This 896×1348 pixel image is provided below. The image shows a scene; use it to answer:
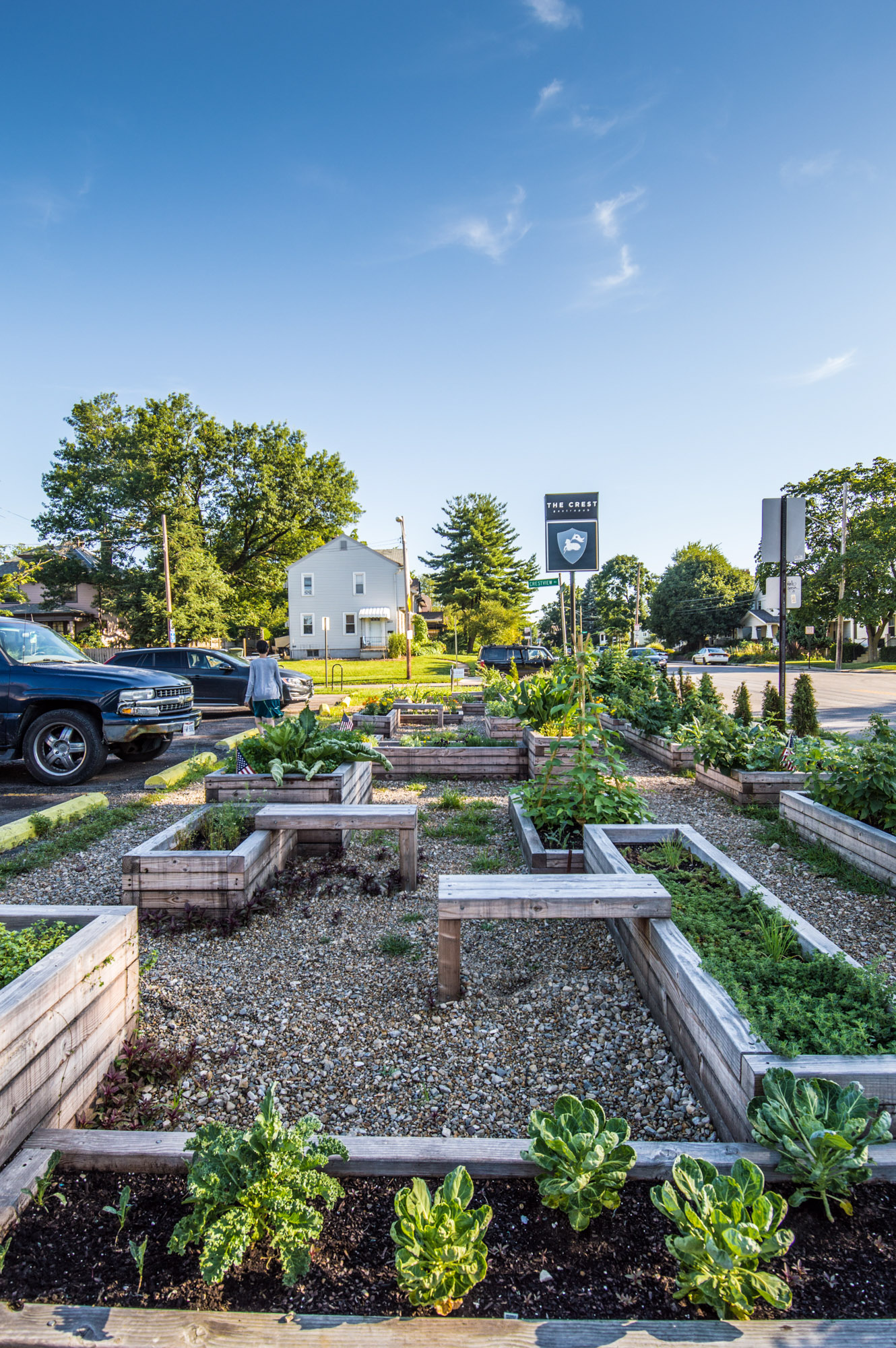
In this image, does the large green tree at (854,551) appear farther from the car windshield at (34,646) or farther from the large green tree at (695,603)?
the car windshield at (34,646)

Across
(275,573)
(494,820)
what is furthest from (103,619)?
(494,820)

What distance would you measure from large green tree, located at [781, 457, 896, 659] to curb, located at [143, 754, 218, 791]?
3357 centimetres

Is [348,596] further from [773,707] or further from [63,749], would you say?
[773,707]

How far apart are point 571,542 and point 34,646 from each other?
22.1 ft

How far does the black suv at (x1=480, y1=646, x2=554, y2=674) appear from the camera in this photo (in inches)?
985

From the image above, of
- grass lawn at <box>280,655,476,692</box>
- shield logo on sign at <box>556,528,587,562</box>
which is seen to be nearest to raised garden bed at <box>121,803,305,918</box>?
shield logo on sign at <box>556,528,587,562</box>

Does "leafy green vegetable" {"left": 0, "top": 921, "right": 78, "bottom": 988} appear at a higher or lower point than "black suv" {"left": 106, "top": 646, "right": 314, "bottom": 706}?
lower

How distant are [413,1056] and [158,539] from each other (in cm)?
3482

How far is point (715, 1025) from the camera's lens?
2164 millimetres

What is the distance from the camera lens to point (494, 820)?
596 cm

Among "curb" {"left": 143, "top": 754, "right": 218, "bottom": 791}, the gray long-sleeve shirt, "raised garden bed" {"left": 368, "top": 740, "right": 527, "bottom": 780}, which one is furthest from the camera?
the gray long-sleeve shirt

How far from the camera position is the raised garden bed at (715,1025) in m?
1.90

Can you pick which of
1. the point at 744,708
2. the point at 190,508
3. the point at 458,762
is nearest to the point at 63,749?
the point at 458,762

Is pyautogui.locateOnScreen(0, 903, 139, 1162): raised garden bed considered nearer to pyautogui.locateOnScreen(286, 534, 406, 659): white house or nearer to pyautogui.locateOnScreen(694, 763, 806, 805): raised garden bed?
pyautogui.locateOnScreen(694, 763, 806, 805): raised garden bed
